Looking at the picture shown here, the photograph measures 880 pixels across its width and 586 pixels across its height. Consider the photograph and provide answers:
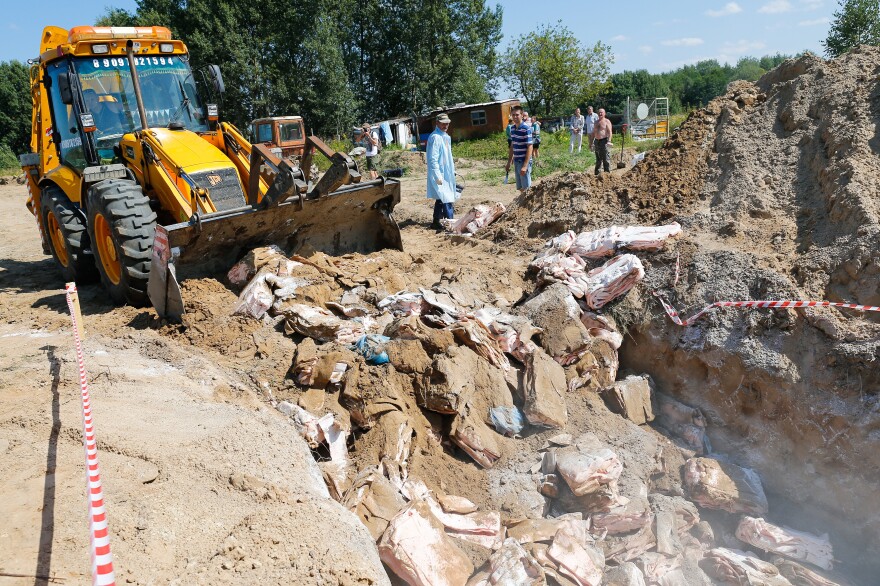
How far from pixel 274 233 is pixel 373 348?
7.33 ft

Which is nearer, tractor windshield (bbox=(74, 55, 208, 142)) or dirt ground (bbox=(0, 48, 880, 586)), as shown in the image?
dirt ground (bbox=(0, 48, 880, 586))

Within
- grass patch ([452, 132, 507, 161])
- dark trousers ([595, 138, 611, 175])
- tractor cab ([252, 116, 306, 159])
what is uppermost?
tractor cab ([252, 116, 306, 159])

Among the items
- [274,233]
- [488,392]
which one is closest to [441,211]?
[274,233]

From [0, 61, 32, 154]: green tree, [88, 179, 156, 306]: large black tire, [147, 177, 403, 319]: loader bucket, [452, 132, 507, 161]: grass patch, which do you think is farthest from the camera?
[0, 61, 32, 154]: green tree

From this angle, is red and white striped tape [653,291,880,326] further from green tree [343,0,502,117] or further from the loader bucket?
green tree [343,0,502,117]

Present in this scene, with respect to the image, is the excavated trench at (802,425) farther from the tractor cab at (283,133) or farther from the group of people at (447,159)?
the tractor cab at (283,133)

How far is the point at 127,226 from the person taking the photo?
5.80m

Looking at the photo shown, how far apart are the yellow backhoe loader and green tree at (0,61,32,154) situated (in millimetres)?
35970

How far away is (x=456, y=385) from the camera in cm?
471

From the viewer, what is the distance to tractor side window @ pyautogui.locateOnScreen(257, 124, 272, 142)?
19.3m

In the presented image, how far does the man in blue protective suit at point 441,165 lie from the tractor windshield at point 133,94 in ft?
10.4

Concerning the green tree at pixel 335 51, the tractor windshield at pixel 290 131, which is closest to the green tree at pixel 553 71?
the green tree at pixel 335 51

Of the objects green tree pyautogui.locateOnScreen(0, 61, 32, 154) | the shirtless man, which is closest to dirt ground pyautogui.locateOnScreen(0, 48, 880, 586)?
the shirtless man

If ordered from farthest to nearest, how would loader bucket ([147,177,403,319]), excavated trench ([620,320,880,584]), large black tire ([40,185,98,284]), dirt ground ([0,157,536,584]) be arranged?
large black tire ([40,185,98,284]) → loader bucket ([147,177,403,319]) → excavated trench ([620,320,880,584]) → dirt ground ([0,157,536,584])
